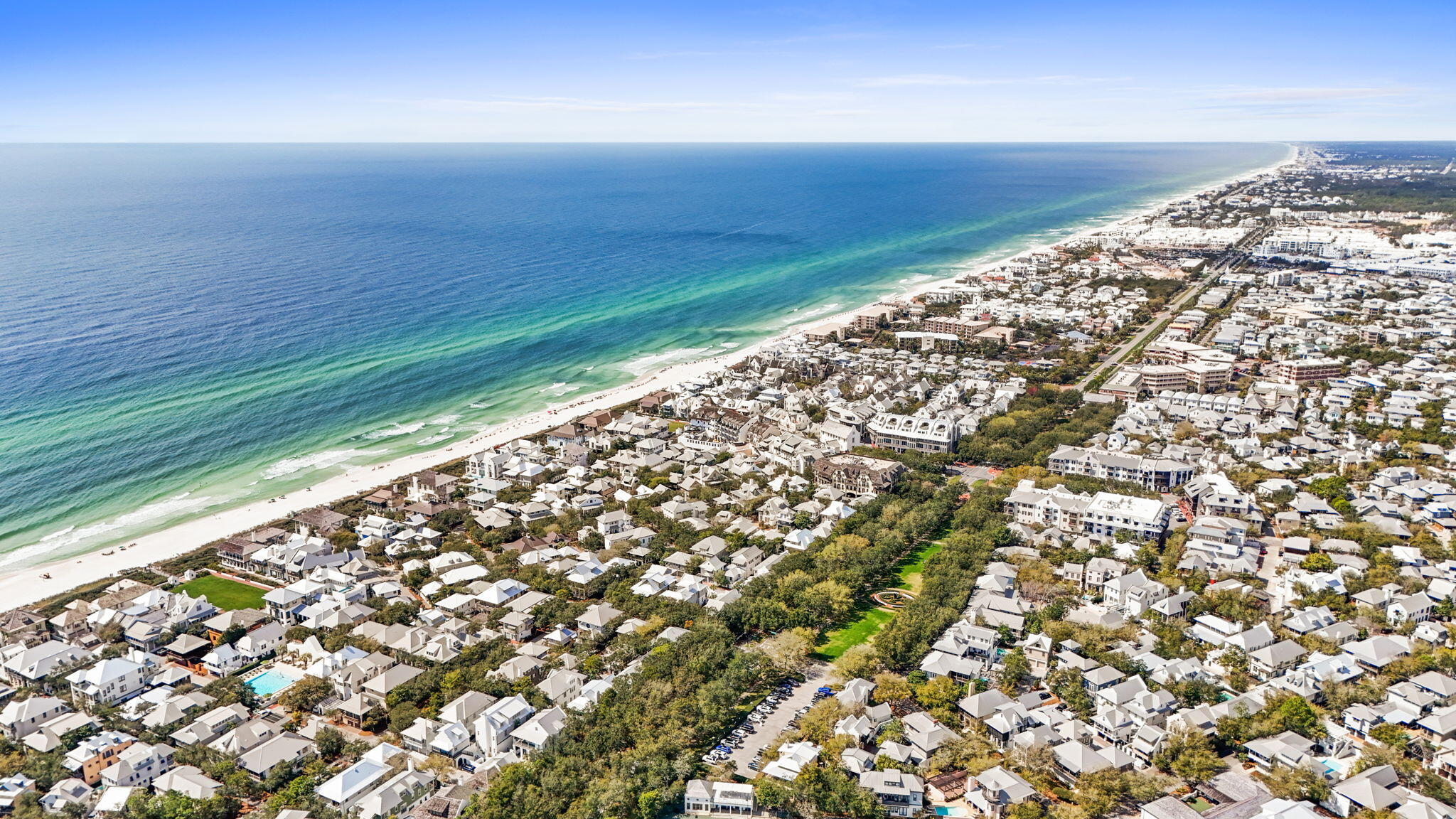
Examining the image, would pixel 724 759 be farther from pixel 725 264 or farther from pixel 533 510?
pixel 725 264

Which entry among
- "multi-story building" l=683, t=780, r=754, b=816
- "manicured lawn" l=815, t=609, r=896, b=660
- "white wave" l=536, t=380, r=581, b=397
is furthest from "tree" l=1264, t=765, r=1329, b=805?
"white wave" l=536, t=380, r=581, b=397

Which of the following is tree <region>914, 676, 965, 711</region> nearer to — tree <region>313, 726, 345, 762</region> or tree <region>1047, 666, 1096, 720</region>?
tree <region>1047, 666, 1096, 720</region>

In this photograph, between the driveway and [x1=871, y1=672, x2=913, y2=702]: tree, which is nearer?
the driveway

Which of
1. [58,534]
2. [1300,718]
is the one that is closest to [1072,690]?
[1300,718]

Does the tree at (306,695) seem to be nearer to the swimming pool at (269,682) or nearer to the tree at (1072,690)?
the swimming pool at (269,682)

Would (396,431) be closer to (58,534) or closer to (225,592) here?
(58,534)

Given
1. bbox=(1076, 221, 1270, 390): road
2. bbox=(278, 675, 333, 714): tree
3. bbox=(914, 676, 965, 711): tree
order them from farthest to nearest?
bbox=(1076, 221, 1270, 390): road → bbox=(278, 675, 333, 714): tree → bbox=(914, 676, 965, 711): tree
